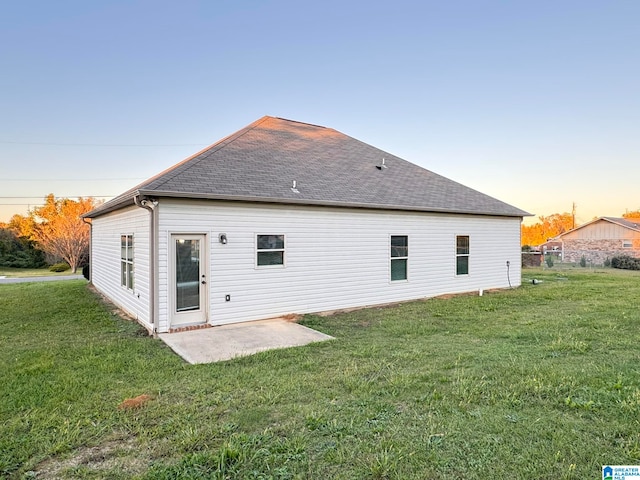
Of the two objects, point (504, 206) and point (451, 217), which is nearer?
point (451, 217)

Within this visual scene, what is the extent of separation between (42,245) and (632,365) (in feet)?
122

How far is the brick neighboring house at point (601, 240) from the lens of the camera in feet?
112

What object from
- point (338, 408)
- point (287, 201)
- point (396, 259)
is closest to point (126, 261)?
point (287, 201)

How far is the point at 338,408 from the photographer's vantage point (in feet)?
11.8

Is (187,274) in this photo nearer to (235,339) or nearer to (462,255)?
(235,339)

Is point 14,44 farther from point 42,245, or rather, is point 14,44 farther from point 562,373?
point 42,245

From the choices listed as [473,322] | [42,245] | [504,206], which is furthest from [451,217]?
[42,245]

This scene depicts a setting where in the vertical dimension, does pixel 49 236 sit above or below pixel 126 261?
above

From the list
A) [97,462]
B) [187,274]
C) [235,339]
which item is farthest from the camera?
[187,274]

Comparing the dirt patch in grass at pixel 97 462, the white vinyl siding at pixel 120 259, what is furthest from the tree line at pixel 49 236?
the dirt patch in grass at pixel 97 462

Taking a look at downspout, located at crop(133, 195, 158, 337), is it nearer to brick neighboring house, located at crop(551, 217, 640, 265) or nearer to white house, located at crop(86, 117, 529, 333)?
white house, located at crop(86, 117, 529, 333)

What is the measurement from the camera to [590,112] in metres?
13.9

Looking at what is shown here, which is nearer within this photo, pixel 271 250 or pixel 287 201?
pixel 287 201

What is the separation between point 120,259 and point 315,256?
5.70m
